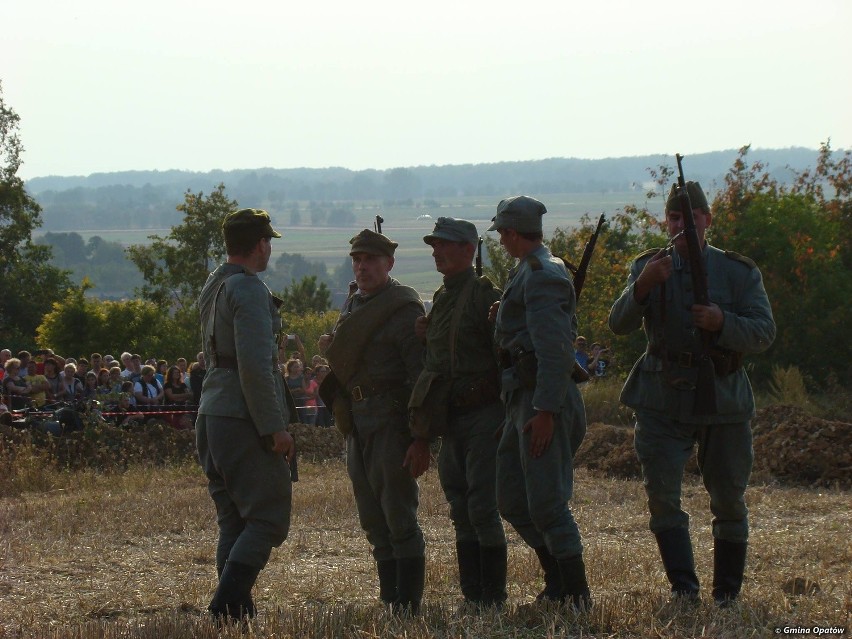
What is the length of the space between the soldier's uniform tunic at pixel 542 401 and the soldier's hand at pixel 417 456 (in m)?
0.42

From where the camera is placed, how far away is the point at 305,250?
593ft

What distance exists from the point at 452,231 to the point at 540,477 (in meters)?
1.45

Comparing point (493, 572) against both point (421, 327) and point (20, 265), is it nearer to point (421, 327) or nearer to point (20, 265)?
point (421, 327)

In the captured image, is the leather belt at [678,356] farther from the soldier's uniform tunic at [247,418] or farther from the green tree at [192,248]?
the green tree at [192,248]

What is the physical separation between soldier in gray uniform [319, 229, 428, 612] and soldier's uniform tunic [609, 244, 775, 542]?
1189 mm

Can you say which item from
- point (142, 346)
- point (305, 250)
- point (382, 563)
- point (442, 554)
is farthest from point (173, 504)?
point (305, 250)

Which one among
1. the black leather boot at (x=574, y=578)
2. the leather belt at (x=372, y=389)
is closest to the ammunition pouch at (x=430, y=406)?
the leather belt at (x=372, y=389)

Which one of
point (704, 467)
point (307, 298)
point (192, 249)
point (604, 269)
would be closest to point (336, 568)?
point (704, 467)

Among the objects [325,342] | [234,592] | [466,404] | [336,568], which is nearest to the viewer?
[234,592]

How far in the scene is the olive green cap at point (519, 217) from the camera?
21.6 ft

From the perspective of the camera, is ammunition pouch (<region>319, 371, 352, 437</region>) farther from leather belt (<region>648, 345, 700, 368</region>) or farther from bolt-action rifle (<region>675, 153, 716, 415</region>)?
bolt-action rifle (<region>675, 153, 716, 415</region>)

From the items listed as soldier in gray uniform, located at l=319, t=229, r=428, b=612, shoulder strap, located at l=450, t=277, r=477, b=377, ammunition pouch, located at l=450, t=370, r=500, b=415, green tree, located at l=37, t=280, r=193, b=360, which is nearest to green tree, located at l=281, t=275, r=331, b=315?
green tree, located at l=37, t=280, r=193, b=360

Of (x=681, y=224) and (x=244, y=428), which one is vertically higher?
(x=681, y=224)

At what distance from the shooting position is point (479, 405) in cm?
682
